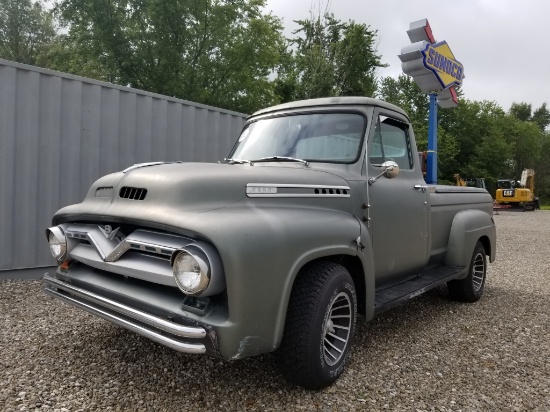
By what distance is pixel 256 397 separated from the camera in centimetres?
262

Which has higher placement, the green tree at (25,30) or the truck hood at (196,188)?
the green tree at (25,30)

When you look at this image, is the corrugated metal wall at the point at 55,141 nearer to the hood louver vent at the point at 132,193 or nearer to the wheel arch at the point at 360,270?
the hood louver vent at the point at 132,193

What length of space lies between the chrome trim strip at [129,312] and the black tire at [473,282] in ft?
12.6

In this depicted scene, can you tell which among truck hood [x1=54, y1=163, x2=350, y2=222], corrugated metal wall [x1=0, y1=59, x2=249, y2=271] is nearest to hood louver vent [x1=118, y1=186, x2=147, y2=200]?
truck hood [x1=54, y1=163, x2=350, y2=222]

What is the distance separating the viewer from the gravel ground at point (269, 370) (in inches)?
102

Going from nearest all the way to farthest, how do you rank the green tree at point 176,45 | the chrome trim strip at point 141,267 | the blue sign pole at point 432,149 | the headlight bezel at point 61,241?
1. the chrome trim strip at point 141,267
2. the headlight bezel at point 61,241
3. the blue sign pole at point 432,149
4. the green tree at point 176,45

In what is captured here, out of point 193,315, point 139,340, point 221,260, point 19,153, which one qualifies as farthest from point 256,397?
point 19,153

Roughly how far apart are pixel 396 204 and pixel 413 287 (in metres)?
0.78

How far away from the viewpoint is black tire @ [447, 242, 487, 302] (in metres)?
4.99

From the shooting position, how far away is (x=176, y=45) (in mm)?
20406

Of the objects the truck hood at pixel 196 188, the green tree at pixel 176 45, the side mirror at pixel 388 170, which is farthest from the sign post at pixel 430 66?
the green tree at pixel 176 45

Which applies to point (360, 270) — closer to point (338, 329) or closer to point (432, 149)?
point (338, 329)

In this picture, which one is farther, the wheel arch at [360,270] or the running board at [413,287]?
the running board at [413,287]

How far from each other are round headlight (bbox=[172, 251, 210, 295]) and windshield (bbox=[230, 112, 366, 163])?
5.08ft
